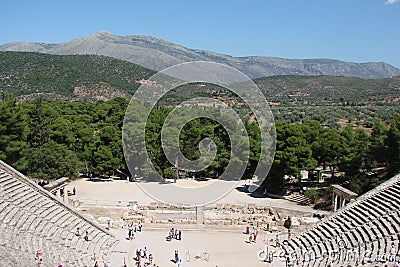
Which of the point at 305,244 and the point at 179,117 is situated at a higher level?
the point at 179,117

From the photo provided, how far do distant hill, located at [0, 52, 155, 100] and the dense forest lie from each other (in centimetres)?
3473

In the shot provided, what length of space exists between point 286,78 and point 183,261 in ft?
301

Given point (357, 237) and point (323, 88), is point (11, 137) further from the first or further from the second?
point (323, 88)

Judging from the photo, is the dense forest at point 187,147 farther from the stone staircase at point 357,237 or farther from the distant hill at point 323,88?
the distant hill at point 323,88

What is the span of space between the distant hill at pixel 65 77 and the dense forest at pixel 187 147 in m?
34.7

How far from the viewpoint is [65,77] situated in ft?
255

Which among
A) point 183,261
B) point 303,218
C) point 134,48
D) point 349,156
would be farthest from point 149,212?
point 134,48

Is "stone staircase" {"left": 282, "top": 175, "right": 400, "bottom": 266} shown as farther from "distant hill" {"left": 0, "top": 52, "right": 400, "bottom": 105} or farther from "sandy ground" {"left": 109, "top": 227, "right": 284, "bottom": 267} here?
"distant hill" {"left": 0, "top": 52, "right": 400, "bottom": 105}

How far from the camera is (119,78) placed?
83.5 meters

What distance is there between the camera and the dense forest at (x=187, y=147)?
2461 cm

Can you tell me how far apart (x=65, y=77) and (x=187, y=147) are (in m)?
55.1

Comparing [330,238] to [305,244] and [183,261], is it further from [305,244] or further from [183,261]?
[183,261]

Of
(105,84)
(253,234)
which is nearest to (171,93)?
(105,84)

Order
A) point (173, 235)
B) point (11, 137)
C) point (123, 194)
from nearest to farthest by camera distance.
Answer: point (173, 235) < point (11, 137) < point (123, 194)
